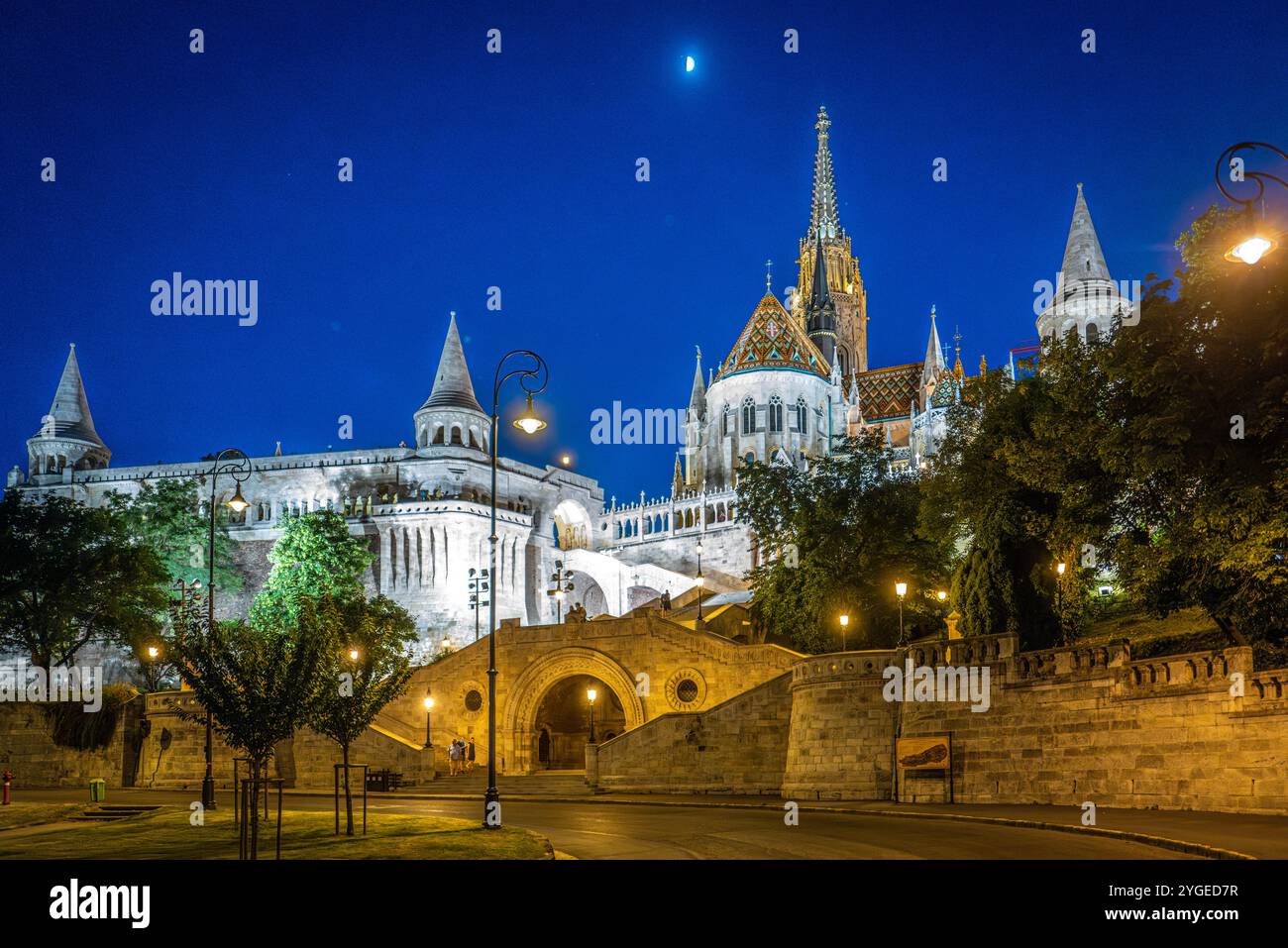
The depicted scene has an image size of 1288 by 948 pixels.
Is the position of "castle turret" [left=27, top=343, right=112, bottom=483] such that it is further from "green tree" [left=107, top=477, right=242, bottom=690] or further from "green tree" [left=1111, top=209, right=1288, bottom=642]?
"green tree" [left=1111, top=209, right=1288, bottom=642]

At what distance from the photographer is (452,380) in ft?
264

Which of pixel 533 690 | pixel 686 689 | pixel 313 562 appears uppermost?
pixel 313 562

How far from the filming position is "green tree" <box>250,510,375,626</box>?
205ft

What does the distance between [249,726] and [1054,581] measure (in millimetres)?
20892

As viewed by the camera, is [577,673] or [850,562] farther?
[577,673]

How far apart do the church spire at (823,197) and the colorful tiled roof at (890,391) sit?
25.3 metres

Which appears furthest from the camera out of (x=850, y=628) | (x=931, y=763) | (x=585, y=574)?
(x=585, y=574)

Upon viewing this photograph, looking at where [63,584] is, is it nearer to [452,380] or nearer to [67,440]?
[452,380]

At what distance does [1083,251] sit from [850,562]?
3803cm

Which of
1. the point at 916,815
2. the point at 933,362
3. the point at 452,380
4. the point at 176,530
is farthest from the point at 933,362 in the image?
the point at 916,815

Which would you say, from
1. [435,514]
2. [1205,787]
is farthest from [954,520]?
[435,514]

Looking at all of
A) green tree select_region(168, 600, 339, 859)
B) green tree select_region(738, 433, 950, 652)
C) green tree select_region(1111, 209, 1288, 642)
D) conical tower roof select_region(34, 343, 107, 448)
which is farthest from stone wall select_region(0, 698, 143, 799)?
conical tower roof select_region(34, 343, 107, 448)
